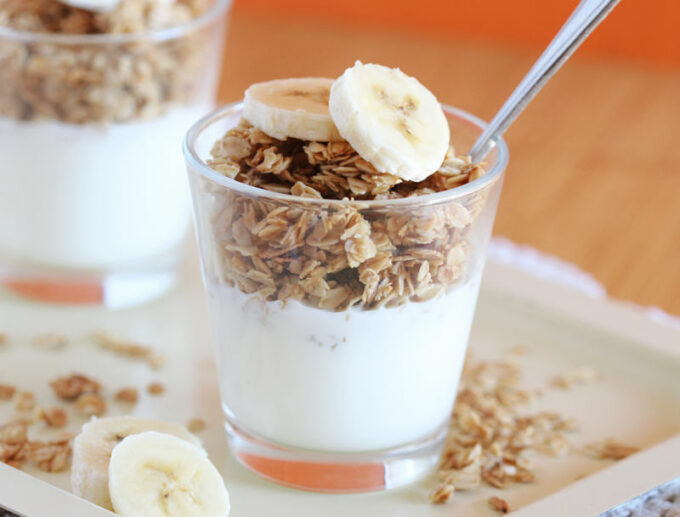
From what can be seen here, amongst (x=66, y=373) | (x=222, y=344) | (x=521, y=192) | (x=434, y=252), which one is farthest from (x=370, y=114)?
(x=521, y=192)

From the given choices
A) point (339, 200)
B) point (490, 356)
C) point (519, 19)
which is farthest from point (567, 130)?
point (339, 200)

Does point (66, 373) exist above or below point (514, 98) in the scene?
below

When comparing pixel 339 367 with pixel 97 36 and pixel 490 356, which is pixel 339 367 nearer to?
pixel 490 356

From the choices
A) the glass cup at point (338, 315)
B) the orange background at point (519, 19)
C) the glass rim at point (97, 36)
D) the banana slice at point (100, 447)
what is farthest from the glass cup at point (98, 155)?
the orange background at point (519, 19)

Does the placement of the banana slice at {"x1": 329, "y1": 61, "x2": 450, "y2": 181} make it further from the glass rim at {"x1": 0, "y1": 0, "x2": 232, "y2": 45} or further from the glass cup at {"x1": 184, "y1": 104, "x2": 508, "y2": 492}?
the glass rim at {"x1": 0, "y1": 0, "x2": 232, "y2": 45}

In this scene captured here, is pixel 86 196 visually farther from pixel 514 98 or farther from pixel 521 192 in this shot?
pixel 521 192
